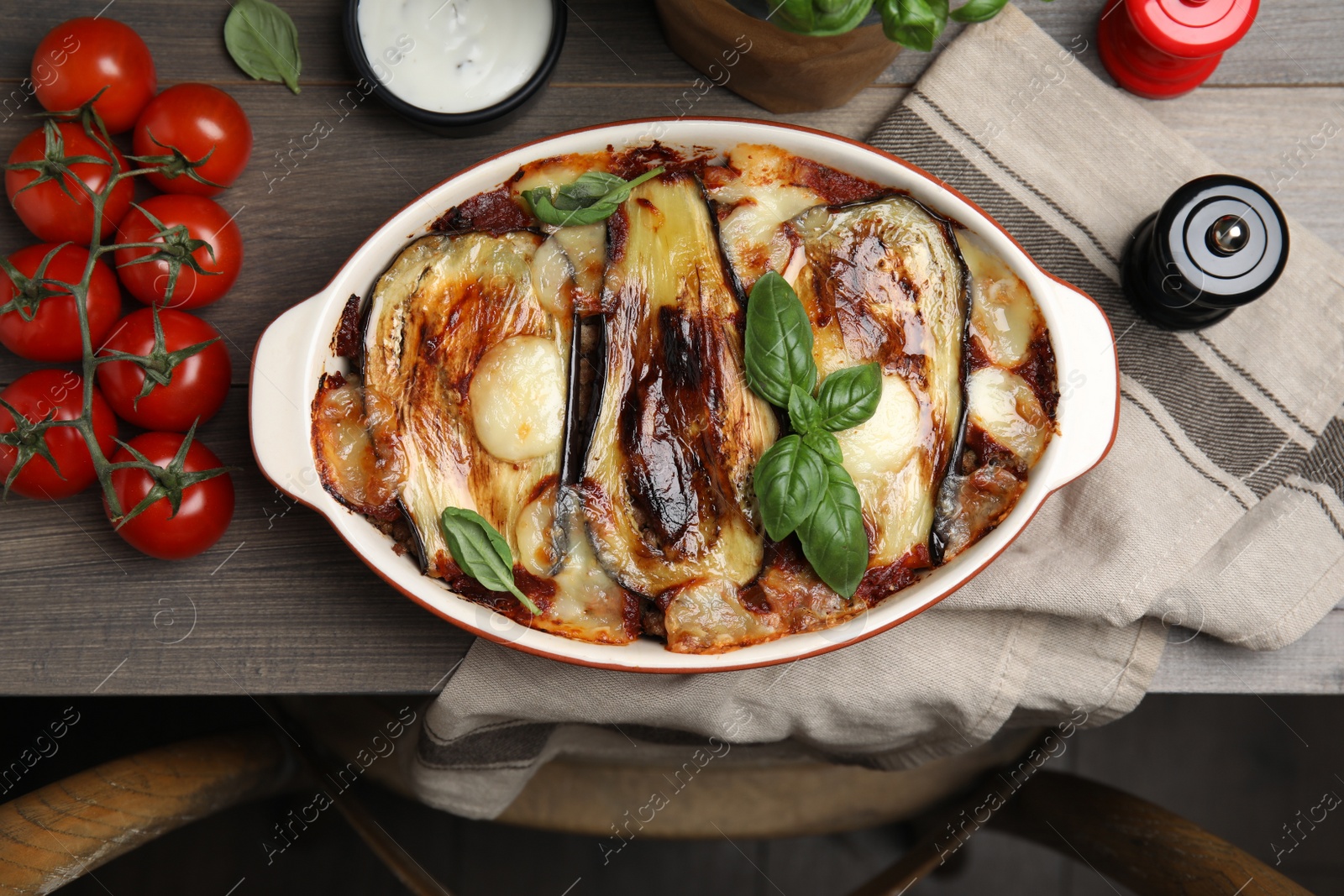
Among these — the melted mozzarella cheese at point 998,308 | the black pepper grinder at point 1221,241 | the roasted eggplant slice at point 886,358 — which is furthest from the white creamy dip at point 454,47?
the black pepper grinder at point 1221,241

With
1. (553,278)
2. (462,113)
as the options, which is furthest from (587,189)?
(462,113)

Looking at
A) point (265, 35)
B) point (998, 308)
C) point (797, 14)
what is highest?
point (797, 14)

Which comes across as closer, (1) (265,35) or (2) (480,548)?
(2) (480,548)

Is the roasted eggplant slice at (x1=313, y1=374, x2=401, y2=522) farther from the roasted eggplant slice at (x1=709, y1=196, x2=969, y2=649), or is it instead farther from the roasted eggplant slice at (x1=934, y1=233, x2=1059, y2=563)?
the roasted eggplant slice at (x1=934, y1=233, x2=1059, y2=563)

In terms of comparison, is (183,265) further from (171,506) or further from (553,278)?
(553,278)

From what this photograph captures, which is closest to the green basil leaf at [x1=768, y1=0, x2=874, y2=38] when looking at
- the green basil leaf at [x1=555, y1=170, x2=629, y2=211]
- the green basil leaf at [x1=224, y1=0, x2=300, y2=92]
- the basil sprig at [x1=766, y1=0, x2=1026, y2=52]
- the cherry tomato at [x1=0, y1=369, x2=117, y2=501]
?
the basil sprig at [x1=766, y1=0, x2=1026, y2=52]

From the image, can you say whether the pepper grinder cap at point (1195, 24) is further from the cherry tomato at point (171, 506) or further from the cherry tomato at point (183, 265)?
the cherry tomato at point (171, 506)
